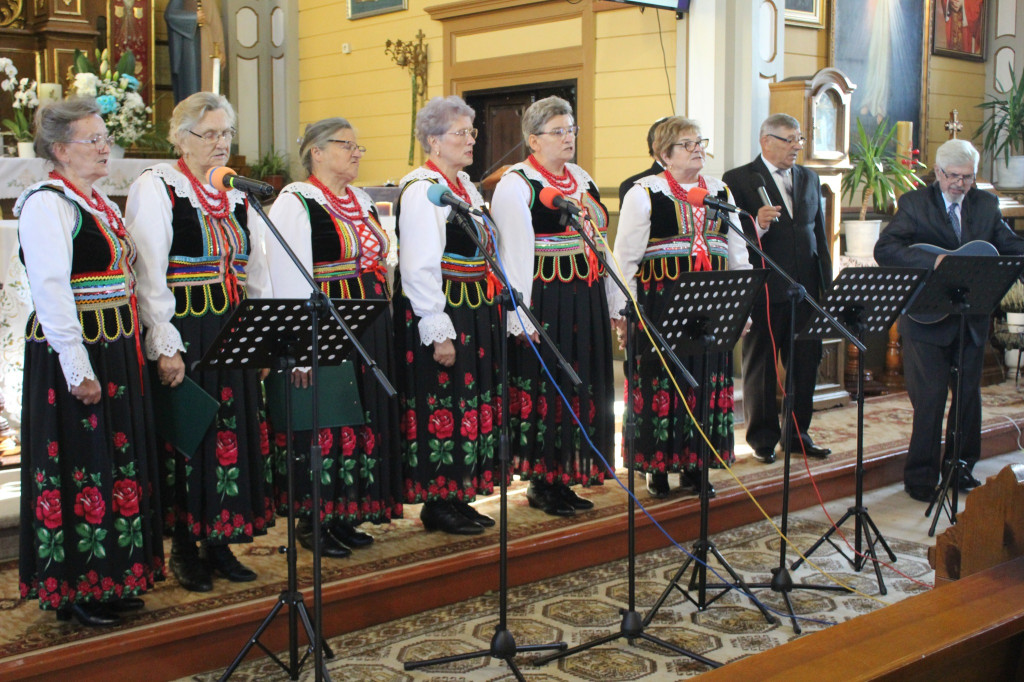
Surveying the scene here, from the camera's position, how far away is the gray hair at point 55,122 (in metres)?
2.97

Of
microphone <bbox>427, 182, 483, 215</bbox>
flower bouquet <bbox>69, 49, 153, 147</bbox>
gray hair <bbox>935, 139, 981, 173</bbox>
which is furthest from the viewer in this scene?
flower bouquet <bbox>69, 49, 153, 147</bbox>

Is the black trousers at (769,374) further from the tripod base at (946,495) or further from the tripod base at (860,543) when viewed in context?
the tripod base at (860,543)

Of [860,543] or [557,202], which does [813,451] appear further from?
[557,202]

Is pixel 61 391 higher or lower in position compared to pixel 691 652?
higher

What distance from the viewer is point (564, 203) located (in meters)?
2.78

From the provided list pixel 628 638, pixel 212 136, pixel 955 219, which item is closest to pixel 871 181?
pixel 955 219

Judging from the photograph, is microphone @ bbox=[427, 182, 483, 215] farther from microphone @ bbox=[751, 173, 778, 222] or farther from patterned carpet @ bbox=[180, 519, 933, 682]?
microphone @ bbox=[751, 173, 778, 222]

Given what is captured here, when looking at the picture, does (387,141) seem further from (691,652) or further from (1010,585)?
(1010,585)

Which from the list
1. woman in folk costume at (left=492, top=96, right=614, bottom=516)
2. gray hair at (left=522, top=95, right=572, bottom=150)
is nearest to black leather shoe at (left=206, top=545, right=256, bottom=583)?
woman in folk costume at (left=492, top=96, right=614, bottom=516)

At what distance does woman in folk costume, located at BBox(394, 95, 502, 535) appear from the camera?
366cm

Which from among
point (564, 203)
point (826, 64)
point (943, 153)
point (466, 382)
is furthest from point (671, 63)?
point (564, 203)

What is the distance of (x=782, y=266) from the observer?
16.6 feet

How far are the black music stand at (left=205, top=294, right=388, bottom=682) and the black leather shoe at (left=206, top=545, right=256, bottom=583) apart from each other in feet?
1.92

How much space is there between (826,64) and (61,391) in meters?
6.20
